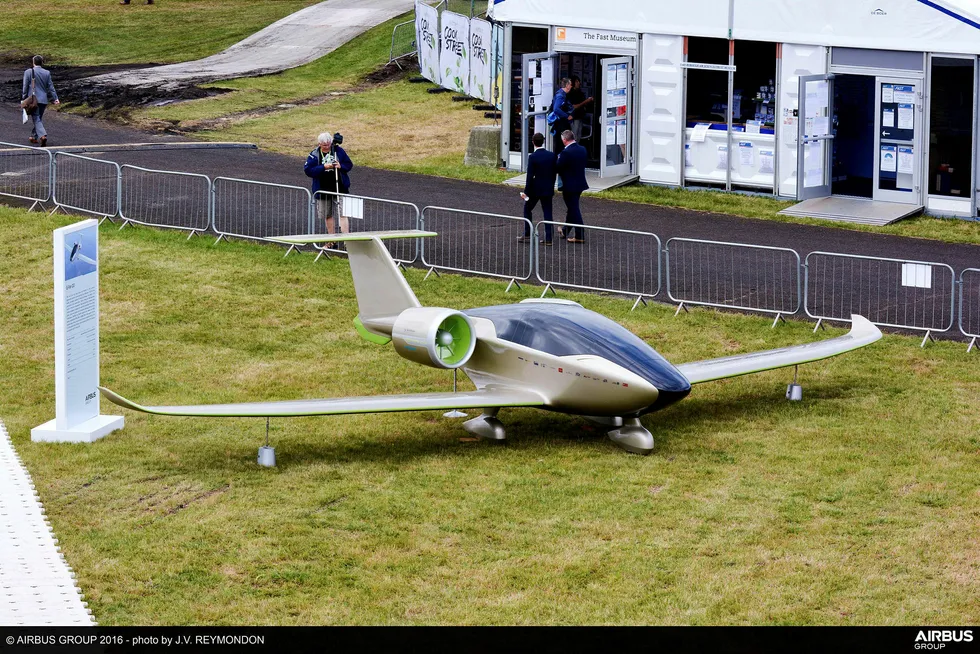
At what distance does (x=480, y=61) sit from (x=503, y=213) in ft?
38.1

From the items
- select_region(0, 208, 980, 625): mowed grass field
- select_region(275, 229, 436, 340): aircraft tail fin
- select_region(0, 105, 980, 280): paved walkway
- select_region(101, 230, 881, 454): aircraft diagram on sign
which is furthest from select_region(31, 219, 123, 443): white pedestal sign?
select_region(0, 105, 980, 280): paved walkway

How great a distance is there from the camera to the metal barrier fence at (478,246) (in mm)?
21750

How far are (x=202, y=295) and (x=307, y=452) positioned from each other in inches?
264

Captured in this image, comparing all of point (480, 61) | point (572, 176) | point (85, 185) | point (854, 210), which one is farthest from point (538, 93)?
point (85, 185)

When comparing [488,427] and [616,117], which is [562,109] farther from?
[488,427]

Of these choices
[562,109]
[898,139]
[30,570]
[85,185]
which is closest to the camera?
[30,570]

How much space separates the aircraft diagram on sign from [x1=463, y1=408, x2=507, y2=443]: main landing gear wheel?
13mm

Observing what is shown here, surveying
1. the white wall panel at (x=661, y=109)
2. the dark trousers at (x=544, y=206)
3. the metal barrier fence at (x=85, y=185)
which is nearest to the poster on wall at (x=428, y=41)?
the white wall panel at (x=661, y=109)

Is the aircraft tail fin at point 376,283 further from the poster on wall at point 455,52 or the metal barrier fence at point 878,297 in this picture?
the poster on wall at point 455,52

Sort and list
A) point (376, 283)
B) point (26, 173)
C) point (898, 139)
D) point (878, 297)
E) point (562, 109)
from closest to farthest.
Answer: point (376, 283), point (878, 297), point (898, 139), point (26, 173), point (562, 109)

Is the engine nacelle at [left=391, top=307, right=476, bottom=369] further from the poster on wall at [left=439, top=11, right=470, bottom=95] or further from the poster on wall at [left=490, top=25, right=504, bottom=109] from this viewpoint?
the poster on wall at [left=439, top=11, right=470, bottom=95]

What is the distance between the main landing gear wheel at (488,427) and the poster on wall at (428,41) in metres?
25.0

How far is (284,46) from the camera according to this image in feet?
149

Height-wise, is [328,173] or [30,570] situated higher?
[328,173]
